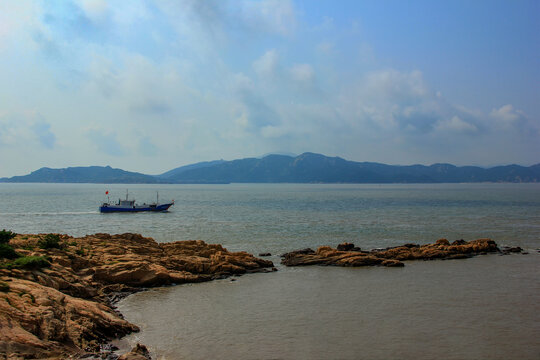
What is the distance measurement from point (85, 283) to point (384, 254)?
24089 mm

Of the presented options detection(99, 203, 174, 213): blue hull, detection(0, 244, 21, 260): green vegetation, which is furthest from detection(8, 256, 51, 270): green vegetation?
detection(99, 203, 174, 213): blue hull

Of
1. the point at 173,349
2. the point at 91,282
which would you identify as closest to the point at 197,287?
the point at 91,282

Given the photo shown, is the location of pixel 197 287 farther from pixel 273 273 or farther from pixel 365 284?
pixel 365 284

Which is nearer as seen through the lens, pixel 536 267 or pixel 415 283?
pixel 415 283

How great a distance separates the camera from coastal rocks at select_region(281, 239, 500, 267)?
102 feet

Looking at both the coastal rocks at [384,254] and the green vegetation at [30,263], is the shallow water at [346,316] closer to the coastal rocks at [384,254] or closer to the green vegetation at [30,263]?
the coastal rocks at [384,254]

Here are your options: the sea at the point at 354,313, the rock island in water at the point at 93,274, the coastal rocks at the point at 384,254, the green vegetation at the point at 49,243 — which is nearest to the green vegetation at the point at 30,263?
the rock island in water at the point at 93,274

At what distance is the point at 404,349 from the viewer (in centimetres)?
1534

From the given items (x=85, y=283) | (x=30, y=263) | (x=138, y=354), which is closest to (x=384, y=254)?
(x=85, y=283)

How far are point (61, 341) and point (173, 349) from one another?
4.09 meters

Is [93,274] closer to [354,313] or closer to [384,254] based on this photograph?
[354,313]

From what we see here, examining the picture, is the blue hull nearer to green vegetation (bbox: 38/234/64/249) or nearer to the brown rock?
green vegetation (bbox: 38/234/64/249)

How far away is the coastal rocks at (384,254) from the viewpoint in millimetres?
31156

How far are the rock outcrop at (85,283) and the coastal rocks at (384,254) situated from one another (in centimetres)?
433
